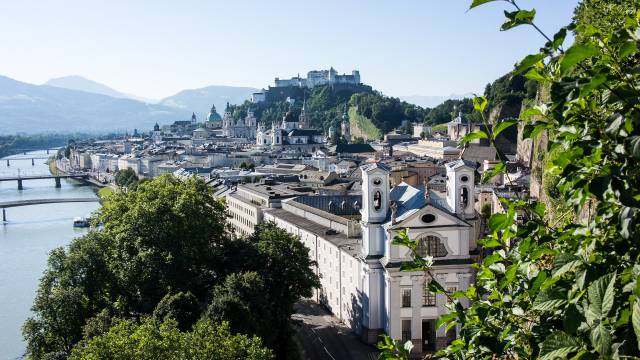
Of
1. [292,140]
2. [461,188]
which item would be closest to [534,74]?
[461,188]

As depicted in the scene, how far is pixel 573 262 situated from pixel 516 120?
68 centimetres

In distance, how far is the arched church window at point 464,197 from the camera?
2142 centimetres

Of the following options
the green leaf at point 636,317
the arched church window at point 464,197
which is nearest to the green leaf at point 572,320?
the green leaf at point 636,317

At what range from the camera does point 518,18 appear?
2557 mm

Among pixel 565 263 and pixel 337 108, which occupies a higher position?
pixel 337 108

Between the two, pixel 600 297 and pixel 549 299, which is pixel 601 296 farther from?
pixel 549 299

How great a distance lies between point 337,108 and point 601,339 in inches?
4669

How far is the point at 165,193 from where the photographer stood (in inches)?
966

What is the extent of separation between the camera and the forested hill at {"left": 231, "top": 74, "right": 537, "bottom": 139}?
59469 millimetres

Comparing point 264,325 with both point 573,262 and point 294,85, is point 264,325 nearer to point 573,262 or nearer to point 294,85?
point 573,262

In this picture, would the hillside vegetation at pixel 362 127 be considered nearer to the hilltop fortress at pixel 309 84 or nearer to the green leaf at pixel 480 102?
the hilltop fortress at pixel 309 84

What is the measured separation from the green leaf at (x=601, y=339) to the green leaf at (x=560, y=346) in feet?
0.43

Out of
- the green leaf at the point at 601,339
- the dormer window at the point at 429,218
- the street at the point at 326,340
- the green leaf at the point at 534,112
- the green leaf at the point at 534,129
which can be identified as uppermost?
the green leaf at the point at 534,112

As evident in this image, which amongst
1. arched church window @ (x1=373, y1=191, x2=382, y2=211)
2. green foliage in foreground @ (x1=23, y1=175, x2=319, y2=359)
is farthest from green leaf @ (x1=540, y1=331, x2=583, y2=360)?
arched church window @ (x1=373, y1=191, x2=382, y2=211)
